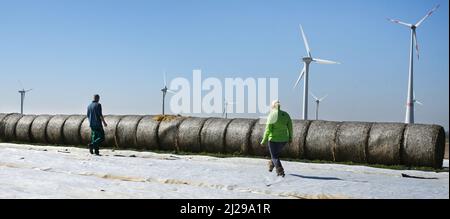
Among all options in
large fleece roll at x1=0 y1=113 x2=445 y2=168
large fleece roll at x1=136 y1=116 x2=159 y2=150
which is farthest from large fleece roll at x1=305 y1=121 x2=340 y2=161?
large fleece roll at x1=136 y1=116 x2=159 y2=150

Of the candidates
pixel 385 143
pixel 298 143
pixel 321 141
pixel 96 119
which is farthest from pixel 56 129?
pixel 385 143

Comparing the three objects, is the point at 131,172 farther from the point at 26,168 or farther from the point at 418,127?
the point at 418,127

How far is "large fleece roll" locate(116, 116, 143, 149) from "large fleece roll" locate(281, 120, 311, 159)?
20.0 feet

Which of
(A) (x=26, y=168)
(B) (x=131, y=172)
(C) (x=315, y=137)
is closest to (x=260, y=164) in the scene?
(C) (x=315, y=137)

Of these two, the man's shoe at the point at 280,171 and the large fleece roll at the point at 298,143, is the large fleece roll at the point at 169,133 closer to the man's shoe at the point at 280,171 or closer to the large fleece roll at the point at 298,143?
the large fleece roll at the point at 298,143

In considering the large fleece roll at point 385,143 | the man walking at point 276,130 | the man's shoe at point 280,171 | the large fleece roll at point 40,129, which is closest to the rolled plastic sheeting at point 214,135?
the large fleece roll at point 385,143

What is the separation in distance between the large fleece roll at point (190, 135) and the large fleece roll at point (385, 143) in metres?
5.61

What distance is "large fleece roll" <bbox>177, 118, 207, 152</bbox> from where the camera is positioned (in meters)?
16.4

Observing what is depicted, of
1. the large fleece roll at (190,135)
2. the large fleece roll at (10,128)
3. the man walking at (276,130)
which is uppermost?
the man walking at (276,130)

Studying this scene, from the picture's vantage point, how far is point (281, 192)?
25.5ft

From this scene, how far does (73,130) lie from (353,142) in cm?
1145

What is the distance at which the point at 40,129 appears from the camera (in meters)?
21.4

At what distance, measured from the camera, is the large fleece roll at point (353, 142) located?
13.3 meters
